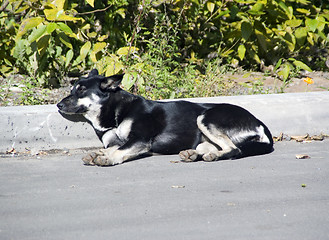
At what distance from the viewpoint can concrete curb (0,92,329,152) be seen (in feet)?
18.0

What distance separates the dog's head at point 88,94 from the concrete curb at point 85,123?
0.29 meters

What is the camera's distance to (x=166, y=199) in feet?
12.6

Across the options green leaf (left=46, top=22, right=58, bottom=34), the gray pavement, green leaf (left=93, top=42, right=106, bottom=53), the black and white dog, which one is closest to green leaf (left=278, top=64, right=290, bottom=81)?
the gray pavement

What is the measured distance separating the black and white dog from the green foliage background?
669 mm

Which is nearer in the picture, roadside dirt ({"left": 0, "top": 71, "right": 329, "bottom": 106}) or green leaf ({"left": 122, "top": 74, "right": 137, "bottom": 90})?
green leaf ({"left": 122, "top": 74, "right": 137, "bottom": 90})

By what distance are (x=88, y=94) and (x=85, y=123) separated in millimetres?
423

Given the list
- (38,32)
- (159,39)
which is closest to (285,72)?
(159,39)

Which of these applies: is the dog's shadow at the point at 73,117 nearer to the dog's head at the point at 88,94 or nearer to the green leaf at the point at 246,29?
the dog's head at the point at 88,94

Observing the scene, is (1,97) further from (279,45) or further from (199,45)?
(279,45)

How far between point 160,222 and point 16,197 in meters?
1.24

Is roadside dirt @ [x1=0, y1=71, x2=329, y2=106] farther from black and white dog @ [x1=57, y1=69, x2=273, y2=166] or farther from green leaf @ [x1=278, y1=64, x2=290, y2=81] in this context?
black and white dog @ [x1=57, y1=69, x2=273, y2=166]

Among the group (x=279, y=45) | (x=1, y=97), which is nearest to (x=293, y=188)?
(x=1, y=97)

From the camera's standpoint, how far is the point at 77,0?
299 inches

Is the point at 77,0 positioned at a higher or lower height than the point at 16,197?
higher
